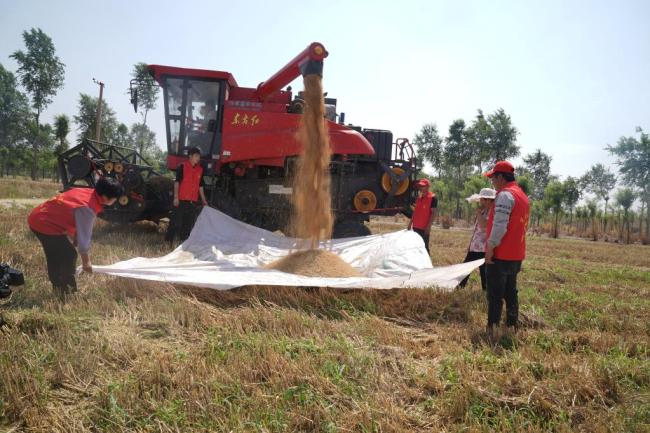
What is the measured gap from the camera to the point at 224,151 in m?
7.82

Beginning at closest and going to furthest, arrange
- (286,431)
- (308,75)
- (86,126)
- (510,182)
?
(286,431)
(510,182)
(308,75)
(86,126)

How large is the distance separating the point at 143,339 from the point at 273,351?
1014mm

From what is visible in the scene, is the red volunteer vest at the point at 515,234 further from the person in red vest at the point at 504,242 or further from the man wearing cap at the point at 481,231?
the man wearing cap at the point at 481,231

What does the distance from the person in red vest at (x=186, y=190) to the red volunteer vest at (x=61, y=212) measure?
2926 millimetres

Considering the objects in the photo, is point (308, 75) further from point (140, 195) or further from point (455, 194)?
point (455, 194)

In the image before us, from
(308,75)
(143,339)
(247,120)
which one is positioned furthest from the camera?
(247,120)

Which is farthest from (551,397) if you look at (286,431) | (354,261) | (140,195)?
(140,195)

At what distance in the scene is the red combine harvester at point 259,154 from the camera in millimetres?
7777

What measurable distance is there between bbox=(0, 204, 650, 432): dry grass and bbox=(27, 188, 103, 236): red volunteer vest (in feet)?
1.97

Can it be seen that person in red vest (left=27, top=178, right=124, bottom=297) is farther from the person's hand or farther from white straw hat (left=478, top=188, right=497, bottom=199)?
white straw hat (left=478, top=188, right=497, bottom=199)

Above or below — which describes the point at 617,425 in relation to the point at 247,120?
below

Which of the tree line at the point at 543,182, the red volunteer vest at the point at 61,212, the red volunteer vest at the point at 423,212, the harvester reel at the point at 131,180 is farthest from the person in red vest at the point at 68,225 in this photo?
the tree line at the point at 543,182

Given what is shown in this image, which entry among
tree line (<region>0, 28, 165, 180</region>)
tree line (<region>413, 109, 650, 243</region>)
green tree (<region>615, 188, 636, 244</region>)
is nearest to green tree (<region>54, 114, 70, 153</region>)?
tree line (<region>0, 28, 165, 180</region>)

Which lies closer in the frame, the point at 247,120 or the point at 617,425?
the point at 617,425
